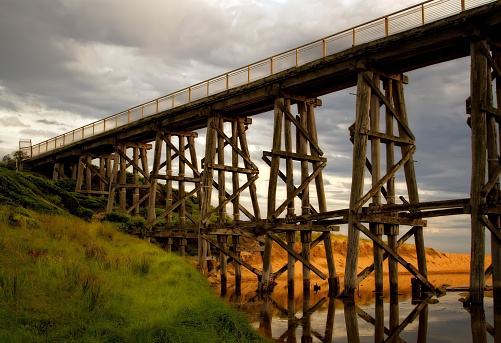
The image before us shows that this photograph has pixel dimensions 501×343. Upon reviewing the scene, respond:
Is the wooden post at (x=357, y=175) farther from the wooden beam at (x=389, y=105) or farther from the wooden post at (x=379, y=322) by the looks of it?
the wooden post at (x=379, y=322)

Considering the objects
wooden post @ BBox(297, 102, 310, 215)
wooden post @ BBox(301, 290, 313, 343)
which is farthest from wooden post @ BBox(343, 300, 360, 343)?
wooden post @ BBox(297, 102, 310, 215)

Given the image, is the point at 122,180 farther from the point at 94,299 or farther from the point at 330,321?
the point at 94,299

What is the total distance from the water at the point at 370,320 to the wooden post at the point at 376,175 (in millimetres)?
703

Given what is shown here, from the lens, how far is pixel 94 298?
356 inches

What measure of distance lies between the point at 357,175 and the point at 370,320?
403 cm

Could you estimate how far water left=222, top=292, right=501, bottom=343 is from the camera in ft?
34.8

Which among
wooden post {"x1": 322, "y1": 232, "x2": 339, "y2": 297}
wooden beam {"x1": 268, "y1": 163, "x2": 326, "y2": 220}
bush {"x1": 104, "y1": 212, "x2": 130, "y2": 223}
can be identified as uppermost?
wooden beam {"x1": 268, "y1": 163, "x2": 326, "y2": 220}

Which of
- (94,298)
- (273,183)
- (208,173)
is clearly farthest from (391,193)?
(94,298)

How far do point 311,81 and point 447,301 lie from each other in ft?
26.3

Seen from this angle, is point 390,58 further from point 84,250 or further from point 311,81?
point 84,250

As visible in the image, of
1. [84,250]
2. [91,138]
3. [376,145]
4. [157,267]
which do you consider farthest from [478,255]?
[91,138]

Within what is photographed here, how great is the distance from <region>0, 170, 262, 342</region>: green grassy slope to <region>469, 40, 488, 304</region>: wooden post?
19.5ft

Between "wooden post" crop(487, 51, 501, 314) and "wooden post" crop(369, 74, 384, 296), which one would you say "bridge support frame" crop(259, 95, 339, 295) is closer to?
"wooden post" crop(369, 74, 384, 296)

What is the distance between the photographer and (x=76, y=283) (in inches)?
385
